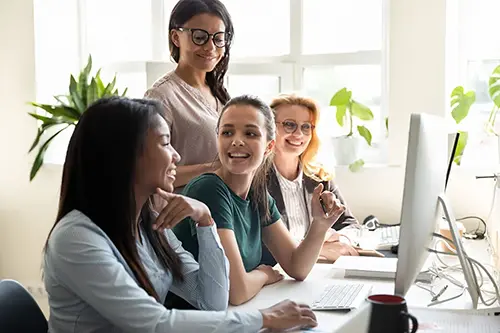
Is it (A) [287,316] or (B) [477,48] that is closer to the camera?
(A) [287,316]

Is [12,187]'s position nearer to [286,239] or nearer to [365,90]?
[365,90]

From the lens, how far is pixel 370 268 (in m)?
2.18

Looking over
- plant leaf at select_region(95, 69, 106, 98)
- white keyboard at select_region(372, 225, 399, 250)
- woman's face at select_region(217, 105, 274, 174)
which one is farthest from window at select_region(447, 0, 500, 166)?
plant leaf at select_region(95, 69, 106, 98)

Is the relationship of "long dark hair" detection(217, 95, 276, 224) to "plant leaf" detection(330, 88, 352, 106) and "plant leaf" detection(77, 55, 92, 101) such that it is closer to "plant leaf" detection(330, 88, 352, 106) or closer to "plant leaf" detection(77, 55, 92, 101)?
"plant leaf" detection(330, 88, 352, 106)

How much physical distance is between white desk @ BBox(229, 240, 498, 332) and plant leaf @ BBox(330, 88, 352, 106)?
140 centimetres

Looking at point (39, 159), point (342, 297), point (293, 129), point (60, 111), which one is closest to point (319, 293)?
point (342, 297)

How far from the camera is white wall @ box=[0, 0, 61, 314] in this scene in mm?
4207

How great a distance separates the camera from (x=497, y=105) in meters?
3.31

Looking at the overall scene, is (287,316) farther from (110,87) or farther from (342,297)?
(110,87)

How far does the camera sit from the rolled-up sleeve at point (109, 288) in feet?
4.59

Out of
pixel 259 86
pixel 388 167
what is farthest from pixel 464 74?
pixel 259 86

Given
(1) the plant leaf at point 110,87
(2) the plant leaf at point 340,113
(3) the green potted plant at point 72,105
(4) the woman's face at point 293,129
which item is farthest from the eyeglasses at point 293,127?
(1) the plant leaf at point 110,87

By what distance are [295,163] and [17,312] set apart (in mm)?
1412

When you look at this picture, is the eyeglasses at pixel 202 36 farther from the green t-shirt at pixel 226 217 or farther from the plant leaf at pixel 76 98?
the plant leaf at pixel 76 98
